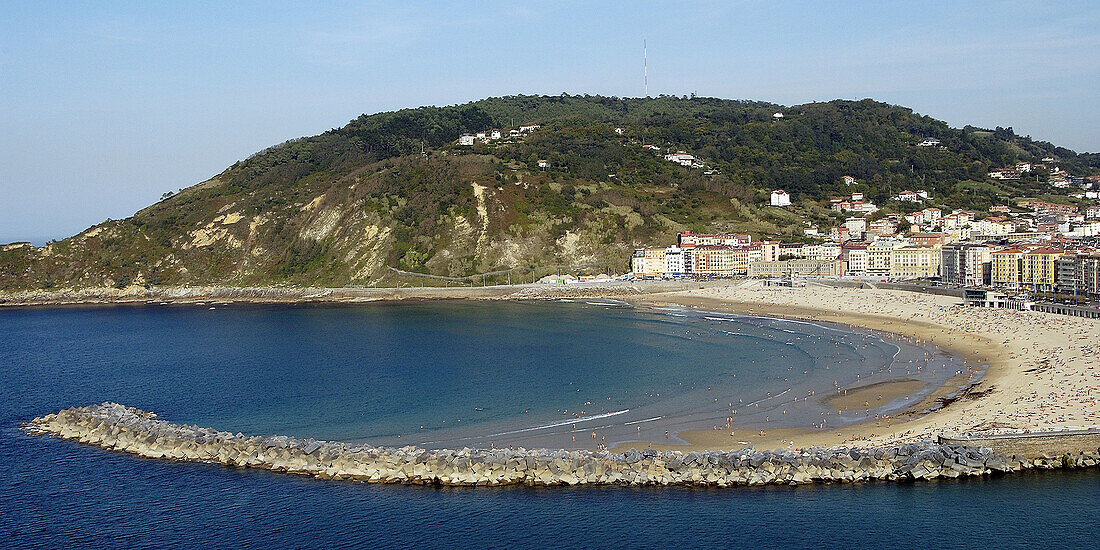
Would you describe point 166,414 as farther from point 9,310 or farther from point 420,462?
point 9,310

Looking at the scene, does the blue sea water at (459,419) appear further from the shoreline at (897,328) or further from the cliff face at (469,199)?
the cliff face at (469,199)

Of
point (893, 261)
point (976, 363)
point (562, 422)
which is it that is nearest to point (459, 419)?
point (562, 422)

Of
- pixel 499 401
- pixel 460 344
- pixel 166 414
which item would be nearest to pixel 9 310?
pixel 460 344

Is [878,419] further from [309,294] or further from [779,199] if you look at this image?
[779,199]

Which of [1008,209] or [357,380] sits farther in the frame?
[1008,209]

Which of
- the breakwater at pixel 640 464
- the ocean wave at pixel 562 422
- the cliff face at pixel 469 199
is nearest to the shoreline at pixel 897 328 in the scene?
the breakwater at pixel 640 464
